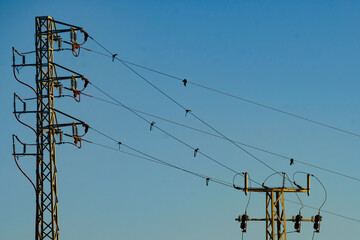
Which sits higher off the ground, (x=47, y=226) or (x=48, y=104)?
(x=48, y=104)

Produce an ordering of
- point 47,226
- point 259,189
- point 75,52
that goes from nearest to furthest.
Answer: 1. point 47,226
2. point 75,52
3. point 259,189

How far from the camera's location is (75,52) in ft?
183

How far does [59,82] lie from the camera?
53.5 meters

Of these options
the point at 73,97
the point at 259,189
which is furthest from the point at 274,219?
the point at 73,97

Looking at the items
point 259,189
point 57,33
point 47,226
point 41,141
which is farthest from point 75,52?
point 259,189

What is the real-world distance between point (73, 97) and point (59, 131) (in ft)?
7.06

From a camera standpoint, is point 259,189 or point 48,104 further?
point 259,189

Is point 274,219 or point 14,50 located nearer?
point 14,50

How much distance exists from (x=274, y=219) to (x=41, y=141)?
1484 centimetres

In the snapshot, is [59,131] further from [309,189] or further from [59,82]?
[309,189]

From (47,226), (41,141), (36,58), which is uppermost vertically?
(36,58)

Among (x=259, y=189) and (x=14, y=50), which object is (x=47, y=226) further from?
(x=259, y=189)

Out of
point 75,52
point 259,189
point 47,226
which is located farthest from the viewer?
point 259,189

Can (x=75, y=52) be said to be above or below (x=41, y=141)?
above
